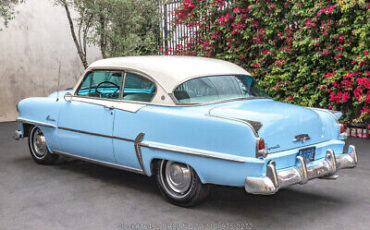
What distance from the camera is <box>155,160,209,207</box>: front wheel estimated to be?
4715mm

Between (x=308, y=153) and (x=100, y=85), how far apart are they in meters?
2.89

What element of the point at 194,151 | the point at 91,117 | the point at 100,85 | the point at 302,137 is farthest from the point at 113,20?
the point at 302,137

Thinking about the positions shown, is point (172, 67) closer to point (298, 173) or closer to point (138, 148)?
point (138, 148)

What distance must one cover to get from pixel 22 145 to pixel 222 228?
5726 mm

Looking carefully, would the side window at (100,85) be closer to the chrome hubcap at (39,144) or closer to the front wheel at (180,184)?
the chrome hubcap at (39,144)

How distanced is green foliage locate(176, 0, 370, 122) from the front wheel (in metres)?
5.05

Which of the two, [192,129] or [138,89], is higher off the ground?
[138,89]

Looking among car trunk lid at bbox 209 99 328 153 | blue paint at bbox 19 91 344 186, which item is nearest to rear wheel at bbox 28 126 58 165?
blue paint at bbox 19 91 344 186

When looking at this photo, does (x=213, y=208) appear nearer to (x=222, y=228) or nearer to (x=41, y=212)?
(x=222, y=228)

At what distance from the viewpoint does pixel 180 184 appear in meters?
4.92

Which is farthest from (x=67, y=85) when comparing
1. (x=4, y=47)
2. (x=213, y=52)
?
(x=213, y=52)

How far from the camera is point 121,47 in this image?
433 inches

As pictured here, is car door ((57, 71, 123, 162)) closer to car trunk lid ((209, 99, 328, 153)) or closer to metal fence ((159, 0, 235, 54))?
car trunk lid ((209, 99, 328, 153))

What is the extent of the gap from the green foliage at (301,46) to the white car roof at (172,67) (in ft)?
12.6
